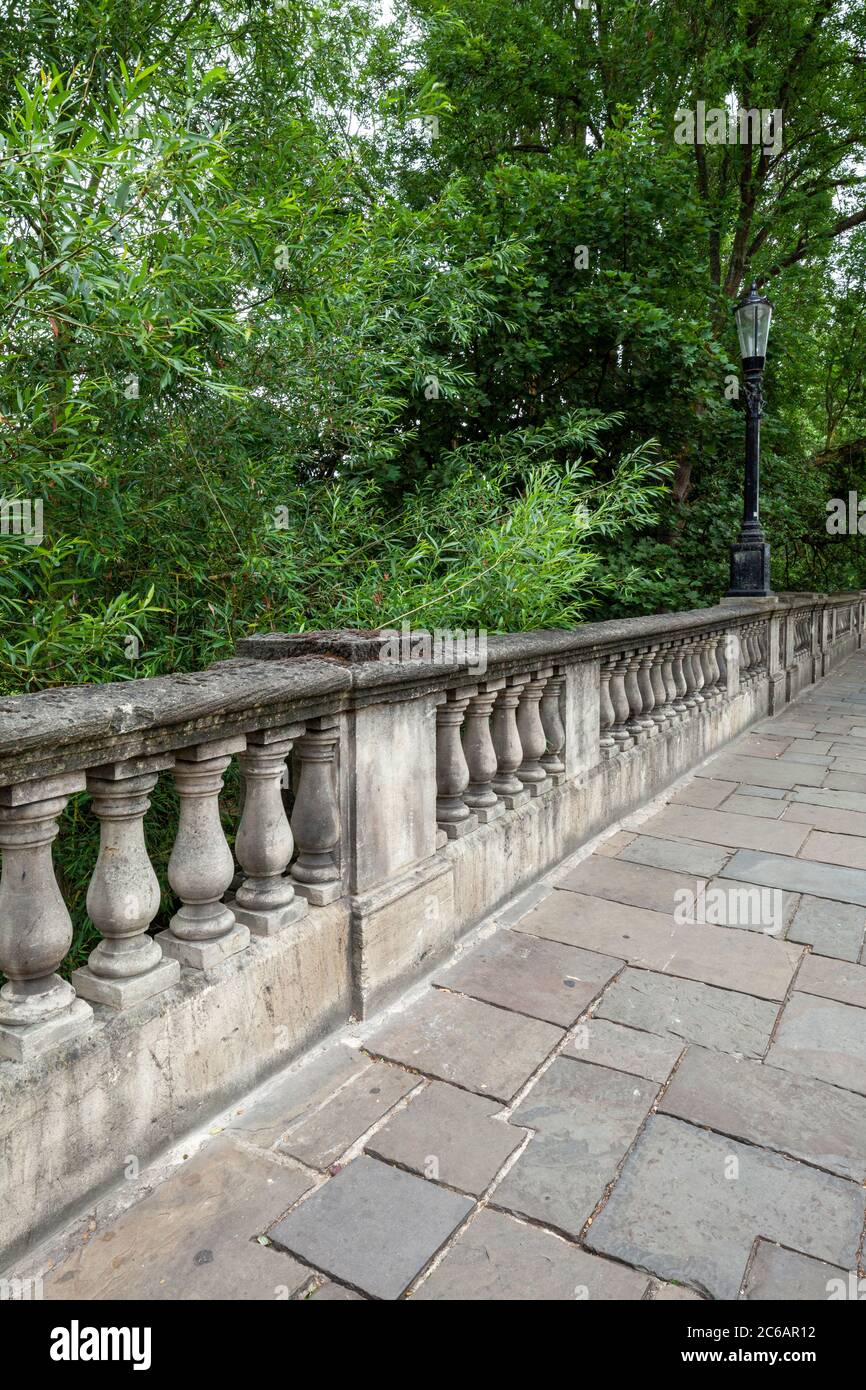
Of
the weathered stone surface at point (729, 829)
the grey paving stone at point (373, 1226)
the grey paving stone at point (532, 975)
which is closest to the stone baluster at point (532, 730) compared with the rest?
the grey paving stone at point (532, 975)

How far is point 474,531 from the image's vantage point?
168 inches

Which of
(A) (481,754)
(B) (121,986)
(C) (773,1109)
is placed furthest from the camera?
(A) (481,754)

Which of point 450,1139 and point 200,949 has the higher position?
point 200,949

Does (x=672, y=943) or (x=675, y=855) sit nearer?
(x=672, y=943)

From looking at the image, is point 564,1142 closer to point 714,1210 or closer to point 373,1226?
point 714,1210

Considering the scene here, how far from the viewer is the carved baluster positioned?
6.99ft

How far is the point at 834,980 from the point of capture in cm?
294

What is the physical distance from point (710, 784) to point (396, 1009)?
366 centimetres

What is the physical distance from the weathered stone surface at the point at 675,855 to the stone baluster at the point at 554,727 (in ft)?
2.02

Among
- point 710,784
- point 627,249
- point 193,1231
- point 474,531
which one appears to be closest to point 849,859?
point 710,784

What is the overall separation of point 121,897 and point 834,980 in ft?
7.87

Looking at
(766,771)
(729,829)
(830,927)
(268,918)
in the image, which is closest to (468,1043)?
(268,918)

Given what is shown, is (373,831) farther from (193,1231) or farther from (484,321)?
(484,321)

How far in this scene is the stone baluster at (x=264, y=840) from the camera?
2.32 meters
